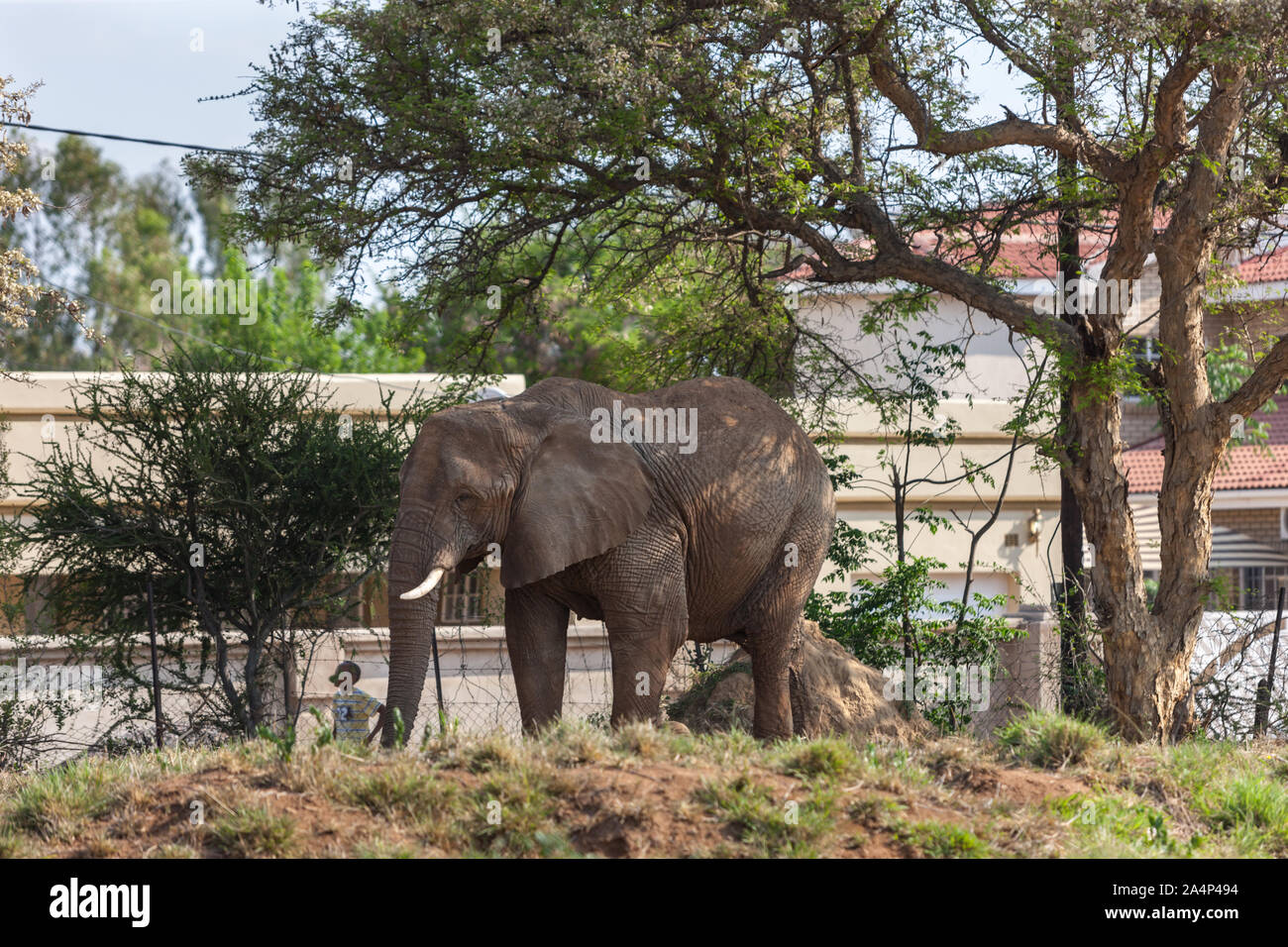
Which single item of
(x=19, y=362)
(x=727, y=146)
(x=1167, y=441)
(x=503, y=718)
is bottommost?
(x=503, y=718)

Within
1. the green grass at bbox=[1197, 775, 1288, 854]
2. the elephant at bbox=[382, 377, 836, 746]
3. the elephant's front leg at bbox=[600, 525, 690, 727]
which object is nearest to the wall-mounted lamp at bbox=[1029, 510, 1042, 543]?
the elephant at bbox=[382, 377, 836, 746]

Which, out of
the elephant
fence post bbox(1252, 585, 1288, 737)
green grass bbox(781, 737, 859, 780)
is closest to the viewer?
green grass bbox(781, 737, 859, 780)

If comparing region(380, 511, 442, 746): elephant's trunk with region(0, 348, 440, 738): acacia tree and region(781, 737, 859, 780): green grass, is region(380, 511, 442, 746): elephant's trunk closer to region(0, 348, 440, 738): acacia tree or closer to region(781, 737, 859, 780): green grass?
region(781, 737, 859, 780): green grass

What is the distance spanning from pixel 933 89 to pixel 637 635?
579cm

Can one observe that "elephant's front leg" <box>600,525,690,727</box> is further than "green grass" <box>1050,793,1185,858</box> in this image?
Yes

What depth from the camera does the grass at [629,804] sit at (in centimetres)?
635

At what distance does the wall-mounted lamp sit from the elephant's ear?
53.0 ft

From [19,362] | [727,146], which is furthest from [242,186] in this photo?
[19,362]

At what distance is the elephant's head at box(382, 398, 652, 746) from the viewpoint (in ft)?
28.0

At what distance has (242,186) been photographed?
13.1m

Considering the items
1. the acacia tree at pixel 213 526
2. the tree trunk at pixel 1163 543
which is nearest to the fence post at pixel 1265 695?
the tree trunk at pixel 1163 543

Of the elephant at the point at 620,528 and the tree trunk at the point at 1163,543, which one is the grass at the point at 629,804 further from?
the tree trunk at the point at 1163,543

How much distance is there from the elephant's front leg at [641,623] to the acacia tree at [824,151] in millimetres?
3404

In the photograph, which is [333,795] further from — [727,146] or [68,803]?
[727,146]
